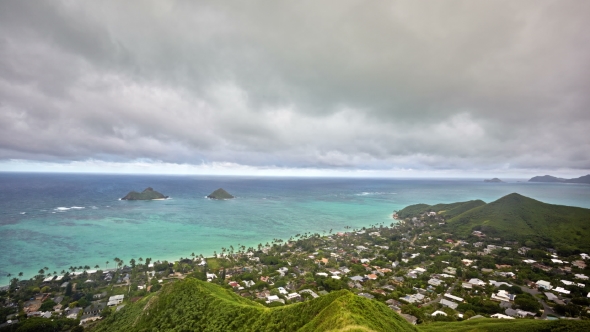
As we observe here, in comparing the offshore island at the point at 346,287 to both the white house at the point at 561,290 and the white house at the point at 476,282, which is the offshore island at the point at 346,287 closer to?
the white house at the point at 476,282

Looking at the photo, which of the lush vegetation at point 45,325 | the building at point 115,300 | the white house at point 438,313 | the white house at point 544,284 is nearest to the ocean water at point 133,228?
the building at point 115,300

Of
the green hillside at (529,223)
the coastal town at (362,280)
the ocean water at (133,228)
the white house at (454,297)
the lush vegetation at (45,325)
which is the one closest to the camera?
the lush vegetation at (45,325)

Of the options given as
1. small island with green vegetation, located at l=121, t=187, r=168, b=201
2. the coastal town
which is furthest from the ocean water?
small island with green vegetation, located at l=121, t=187, r=168, b=201

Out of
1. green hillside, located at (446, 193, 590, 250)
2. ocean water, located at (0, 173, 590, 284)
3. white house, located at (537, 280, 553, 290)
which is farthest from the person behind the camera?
green hillside, located at (446, 193, 590, 250)

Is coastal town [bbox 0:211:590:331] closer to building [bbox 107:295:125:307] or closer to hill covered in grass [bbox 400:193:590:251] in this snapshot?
building [bbox 107:295:125:307]

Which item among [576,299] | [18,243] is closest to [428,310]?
[576,299]

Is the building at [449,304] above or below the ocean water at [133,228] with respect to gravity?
above

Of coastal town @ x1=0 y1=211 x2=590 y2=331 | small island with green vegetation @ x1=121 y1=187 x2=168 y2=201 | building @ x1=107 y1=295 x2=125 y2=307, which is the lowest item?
building @ x1=107 y1=295 x2=125 y2=307
